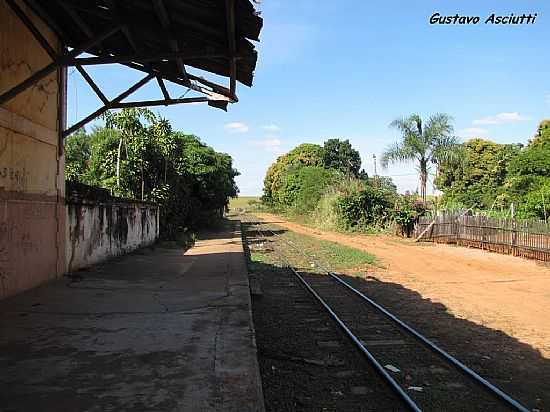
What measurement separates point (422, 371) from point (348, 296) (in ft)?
16.3

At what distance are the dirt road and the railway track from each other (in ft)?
5.34

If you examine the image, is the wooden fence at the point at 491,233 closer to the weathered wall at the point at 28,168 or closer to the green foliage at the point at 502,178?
the green foliage at the point at 502,178

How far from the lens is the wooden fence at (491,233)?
18.2m

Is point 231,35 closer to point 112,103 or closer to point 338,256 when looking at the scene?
point 112,103

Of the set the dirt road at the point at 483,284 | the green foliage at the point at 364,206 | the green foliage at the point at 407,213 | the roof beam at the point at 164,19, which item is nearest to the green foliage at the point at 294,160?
the green foliage at the point at 364,206

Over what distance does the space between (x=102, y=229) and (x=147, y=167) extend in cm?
911

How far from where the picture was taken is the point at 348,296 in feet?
35.9

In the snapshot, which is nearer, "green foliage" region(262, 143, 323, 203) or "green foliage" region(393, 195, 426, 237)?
"green foliage" region(393, 195, 426, 237)

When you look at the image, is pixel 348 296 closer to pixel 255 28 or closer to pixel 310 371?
pixel 310 371

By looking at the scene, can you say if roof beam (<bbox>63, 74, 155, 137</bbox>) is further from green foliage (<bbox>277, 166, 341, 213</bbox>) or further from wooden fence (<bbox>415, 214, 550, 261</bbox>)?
green foliage (<bbox>277, 166, 341, 213</bbox>)

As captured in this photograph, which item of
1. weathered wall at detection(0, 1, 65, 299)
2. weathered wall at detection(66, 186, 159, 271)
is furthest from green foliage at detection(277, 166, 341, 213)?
weathered wall at detection(0, 1, 65, 299)

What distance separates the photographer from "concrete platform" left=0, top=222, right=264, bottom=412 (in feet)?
12.3

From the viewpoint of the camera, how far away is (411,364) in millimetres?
6242

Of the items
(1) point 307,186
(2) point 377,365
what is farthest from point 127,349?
(1) point 307,186
